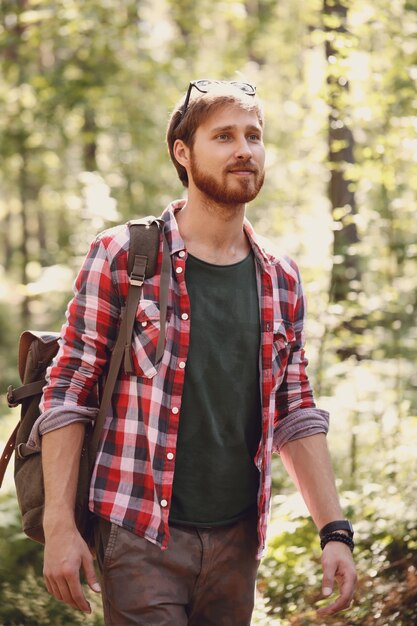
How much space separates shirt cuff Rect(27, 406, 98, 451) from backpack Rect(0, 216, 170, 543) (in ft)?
0.17

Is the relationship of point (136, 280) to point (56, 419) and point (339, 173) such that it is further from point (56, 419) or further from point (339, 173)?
point (339, 173)

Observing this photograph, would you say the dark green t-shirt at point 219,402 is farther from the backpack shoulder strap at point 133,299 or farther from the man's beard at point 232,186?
the man's beard at point 232,186

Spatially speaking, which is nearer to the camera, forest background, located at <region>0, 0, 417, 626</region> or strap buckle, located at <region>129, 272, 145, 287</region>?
strap buckle, located at <region>129, 272, 145, 287</region>

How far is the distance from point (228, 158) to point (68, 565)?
1501mm

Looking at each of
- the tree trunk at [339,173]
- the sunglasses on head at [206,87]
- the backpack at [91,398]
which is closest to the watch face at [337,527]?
the backpack at [91,398]

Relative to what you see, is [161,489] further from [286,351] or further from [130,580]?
[286,351]

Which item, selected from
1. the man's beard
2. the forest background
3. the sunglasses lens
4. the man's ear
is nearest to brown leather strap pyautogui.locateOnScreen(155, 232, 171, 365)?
the man's beard

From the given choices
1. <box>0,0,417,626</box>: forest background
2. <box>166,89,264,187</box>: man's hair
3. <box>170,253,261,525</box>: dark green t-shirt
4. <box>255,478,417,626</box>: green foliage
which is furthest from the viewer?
<box>0,0,417,626</box>: forest background

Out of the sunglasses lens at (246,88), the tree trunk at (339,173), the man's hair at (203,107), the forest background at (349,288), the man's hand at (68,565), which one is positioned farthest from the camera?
the tree trunk at (339,173)

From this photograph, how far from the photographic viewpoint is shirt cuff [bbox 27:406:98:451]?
2.85 m

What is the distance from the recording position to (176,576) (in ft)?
9.48

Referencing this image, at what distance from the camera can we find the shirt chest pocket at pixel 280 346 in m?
3.16

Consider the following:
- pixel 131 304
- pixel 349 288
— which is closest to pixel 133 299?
pixel 131 304

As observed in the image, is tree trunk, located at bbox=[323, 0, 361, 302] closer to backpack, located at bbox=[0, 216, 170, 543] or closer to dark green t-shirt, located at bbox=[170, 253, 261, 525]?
dark green t-shirt, located at bbox=[170, 253, 261, 525]
